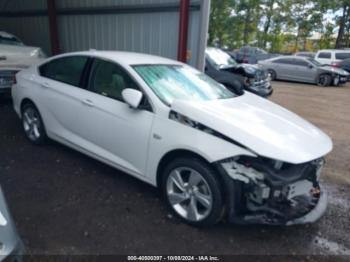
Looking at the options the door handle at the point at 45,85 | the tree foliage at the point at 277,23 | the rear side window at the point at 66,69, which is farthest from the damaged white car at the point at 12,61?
the tree foliage at the point at 277,23

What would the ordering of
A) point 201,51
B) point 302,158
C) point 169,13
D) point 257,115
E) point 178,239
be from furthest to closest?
1. point 169,13
2. point 201,51
3. point 257,115
4. point 178,239
5. point 302,158

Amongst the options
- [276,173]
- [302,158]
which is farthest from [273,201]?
[302,158]

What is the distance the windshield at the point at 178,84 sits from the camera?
126 inches

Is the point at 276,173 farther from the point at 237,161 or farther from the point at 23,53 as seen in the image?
the point at 23,53

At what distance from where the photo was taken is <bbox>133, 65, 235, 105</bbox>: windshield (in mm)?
3199

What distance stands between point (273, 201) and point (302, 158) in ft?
1.42

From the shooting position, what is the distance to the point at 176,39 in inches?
252

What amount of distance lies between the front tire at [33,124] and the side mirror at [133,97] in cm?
193

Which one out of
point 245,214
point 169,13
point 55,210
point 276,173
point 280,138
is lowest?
point 55,210

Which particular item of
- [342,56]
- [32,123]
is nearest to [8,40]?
[32,123]

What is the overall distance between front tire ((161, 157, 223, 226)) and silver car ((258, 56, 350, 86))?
1424 cm

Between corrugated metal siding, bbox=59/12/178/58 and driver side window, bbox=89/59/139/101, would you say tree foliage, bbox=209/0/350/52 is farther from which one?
driver side window, bbox=89/59/139/101

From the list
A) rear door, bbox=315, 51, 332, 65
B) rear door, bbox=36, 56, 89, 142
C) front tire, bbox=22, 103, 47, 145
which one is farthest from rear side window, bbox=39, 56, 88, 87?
rear door, bbox=315, 51, 332, 65

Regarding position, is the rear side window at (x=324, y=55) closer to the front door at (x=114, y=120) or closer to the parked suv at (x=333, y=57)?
the parked suv at (x=333, y=57)
